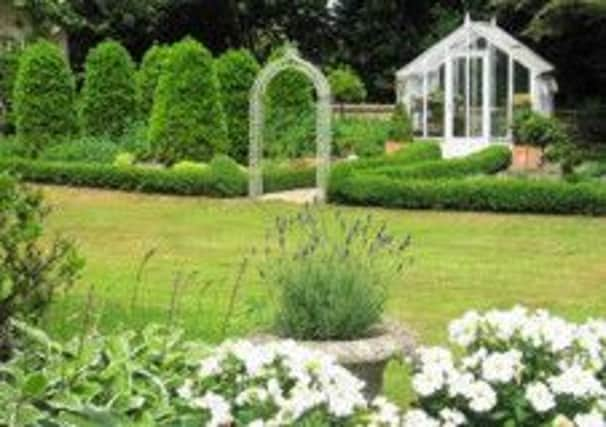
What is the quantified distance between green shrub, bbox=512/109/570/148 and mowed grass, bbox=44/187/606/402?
804 cm

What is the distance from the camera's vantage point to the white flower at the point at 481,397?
546 centimetres

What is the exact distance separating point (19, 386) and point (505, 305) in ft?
23.6

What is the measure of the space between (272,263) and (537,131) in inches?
661

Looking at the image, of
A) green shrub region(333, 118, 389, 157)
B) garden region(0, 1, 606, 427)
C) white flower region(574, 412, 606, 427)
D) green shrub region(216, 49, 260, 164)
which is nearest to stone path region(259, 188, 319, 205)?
garden region(0, 1, 606, 427)

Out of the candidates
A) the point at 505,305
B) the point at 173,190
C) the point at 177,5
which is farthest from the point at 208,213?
the point at 177,5

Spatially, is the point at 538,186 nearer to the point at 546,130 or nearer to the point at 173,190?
the point at 173,190

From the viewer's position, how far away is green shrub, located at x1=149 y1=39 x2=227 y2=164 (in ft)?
78.6

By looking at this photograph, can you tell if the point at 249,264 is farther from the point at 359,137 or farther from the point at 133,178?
the point at 359,137

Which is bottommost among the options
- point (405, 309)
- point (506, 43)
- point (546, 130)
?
point (405, 309)

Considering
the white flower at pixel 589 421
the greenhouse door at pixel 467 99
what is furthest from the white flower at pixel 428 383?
the greenhouse door at pixel 467 99

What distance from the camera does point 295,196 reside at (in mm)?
21531

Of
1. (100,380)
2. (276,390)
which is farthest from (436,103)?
(276,390)

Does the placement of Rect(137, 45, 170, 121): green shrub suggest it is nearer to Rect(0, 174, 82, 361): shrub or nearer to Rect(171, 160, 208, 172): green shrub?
Rect(171, 160, 208, 172): green shrub

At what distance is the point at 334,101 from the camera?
34688mm
